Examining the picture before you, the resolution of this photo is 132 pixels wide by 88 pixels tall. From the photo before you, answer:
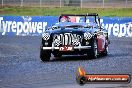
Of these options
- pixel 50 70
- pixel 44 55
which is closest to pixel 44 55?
pixel 44 55

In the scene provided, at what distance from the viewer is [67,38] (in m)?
16.0

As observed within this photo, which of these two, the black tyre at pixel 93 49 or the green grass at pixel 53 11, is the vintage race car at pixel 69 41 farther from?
the green grass at pixel 53 11

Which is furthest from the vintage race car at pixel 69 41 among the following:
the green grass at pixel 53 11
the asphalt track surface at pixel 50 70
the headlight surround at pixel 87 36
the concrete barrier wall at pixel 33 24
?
the green grass at pixel 53 11

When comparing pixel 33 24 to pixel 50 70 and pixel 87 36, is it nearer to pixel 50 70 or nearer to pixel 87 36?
pixel 87 36

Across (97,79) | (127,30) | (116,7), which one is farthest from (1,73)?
(116,7)

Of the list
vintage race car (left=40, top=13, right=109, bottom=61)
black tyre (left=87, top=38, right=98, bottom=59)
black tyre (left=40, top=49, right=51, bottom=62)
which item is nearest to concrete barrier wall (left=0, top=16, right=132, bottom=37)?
black tyre (left=87, top=38, right=98, bottom=59)

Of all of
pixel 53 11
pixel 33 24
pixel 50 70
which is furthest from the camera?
pixel 53 11

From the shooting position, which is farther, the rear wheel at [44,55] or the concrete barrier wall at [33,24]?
the concrete barrier wall at [33,24]

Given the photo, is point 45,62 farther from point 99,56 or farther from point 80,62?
point 99,56

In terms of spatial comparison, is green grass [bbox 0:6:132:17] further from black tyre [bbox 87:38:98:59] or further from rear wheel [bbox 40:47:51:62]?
rear wheel [bbox 40:47:51:62]

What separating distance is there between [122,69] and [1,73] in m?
2.91

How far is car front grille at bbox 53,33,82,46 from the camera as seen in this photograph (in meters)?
16.0

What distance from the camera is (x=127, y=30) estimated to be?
32.3 metres

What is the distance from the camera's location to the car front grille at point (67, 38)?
52.5 ft
